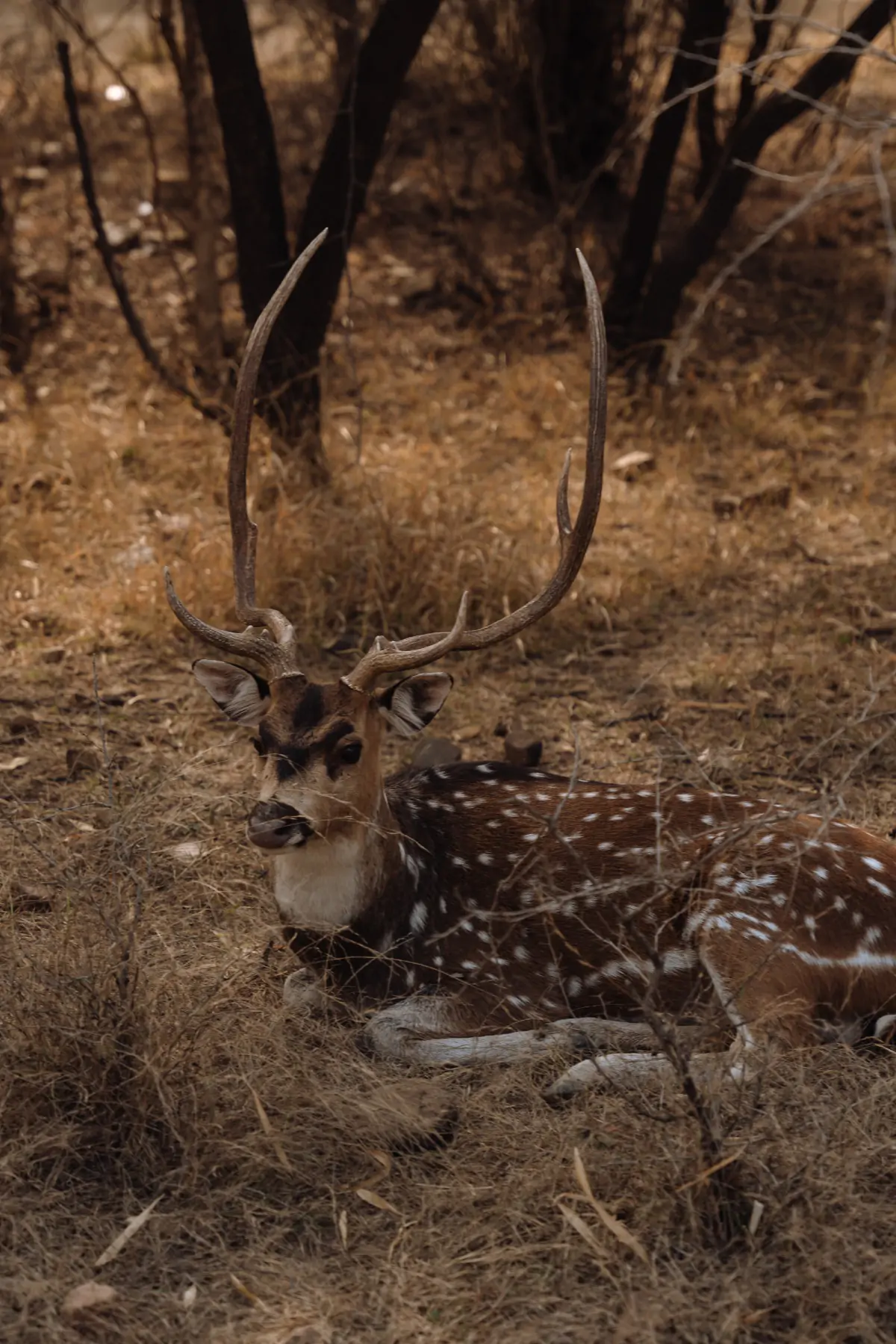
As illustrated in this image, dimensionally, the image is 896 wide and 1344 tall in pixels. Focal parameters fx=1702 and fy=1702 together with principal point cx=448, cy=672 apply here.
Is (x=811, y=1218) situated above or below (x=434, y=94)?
below

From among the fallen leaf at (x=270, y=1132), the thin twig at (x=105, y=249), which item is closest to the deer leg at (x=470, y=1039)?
the fallen leaf at (x=270, y=1132)

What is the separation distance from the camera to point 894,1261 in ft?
11.2

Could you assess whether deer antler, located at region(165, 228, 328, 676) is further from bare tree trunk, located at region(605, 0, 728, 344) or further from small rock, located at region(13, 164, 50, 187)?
small rock, located at region(13, 164, 50, 187)

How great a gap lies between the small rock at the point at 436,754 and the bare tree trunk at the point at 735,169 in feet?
12.3

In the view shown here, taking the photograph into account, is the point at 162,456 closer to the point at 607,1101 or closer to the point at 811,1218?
the point at 607,1101

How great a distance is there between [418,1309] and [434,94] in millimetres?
9387

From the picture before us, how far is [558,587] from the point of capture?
4695mm

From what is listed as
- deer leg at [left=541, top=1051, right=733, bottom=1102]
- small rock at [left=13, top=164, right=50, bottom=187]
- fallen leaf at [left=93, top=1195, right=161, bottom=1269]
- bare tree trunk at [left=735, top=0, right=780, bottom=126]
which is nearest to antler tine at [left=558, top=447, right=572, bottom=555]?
deer leg at [left=541, top=1051, right=733, bottom=1102]

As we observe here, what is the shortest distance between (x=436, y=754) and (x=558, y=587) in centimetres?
135

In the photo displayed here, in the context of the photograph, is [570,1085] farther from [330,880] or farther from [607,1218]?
[330,880]

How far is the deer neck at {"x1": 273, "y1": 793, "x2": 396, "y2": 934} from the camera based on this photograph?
440 centimetres

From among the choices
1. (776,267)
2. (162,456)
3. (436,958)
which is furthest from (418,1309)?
(776,267)

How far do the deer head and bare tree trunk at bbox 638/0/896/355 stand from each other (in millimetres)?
4161

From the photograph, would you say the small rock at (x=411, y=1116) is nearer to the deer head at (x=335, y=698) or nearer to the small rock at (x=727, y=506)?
the deer head at (x=335, y=698)
